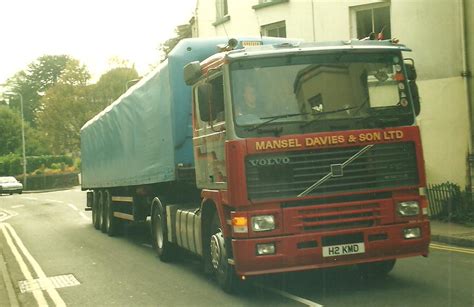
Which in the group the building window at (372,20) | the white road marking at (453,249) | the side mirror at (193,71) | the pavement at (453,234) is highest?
the building window at (372,20)

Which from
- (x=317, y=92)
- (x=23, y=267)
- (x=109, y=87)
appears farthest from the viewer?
(x=109, y=87)

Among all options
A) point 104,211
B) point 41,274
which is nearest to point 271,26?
point 104,211

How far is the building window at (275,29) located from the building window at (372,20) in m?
3.52

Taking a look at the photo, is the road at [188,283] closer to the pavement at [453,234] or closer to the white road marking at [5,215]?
the pavement at [453,234]

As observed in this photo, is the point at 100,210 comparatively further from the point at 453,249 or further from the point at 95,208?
the point at 453,249

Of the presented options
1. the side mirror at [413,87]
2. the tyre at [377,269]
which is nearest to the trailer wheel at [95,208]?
the tyre at [377,269]

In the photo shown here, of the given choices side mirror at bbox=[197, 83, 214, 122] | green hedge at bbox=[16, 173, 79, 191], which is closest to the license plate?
side mirror at bbox=[197, 83, 214, 122]

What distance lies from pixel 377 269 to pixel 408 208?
142 centimetres

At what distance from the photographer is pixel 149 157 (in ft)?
39.3

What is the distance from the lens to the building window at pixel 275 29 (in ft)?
72.3

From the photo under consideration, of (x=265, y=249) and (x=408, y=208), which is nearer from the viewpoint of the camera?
(x=265, y=249)

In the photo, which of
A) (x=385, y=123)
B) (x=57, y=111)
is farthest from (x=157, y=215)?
(x=57, y=111)

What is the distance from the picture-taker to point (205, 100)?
7883 millimetres

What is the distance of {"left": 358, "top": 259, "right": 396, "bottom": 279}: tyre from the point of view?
8.35 meters
